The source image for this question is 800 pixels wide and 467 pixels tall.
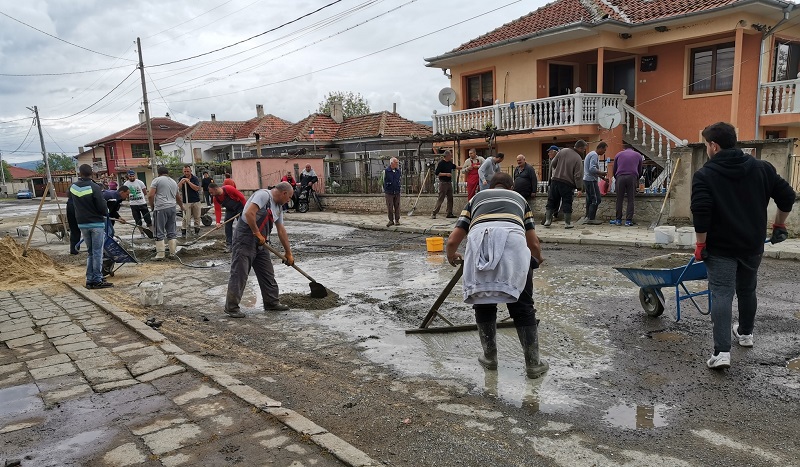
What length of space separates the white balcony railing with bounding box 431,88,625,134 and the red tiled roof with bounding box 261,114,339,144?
13931mm

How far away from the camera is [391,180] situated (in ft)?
46.9

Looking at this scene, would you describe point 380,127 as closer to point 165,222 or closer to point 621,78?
point 621,78

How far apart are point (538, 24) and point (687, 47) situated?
4.76 metres

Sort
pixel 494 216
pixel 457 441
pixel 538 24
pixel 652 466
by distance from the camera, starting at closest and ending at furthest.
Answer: pixel 652 466 < pixel 457 441 < pixel 494 216 < pixel 538 24

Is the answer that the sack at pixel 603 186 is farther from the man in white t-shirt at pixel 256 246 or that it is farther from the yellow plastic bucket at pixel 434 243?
the man in white t-shirt at pixel 256 246

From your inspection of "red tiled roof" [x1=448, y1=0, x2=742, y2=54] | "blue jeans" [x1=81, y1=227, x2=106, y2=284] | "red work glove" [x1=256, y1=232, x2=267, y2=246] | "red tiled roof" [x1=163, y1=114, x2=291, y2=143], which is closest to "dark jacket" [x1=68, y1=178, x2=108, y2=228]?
"blue jeans" [x1=81, y1=227, x2=106, y2=284]

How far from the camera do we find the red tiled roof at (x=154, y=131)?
5531 cm

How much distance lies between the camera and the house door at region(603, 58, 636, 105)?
18.2m

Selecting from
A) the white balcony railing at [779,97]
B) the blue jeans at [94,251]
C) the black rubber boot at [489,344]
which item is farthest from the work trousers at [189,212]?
the white balcony railing at [779,97]

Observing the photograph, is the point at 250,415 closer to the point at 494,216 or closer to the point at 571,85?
the point at 494,216

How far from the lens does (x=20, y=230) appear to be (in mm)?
14773

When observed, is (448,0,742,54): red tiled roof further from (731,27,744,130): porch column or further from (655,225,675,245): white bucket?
(655,225,675,245): white bucket

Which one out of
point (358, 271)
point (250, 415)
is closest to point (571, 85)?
point (358, 271)

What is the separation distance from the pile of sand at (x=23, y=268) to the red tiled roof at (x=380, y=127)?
2064cm
